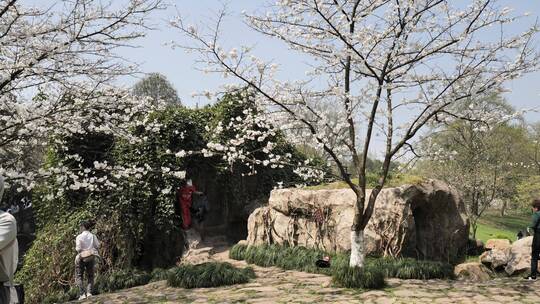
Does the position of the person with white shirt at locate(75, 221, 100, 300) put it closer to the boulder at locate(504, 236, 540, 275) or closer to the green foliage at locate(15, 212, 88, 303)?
the green foliage at locate(15, 212, 88, 303)

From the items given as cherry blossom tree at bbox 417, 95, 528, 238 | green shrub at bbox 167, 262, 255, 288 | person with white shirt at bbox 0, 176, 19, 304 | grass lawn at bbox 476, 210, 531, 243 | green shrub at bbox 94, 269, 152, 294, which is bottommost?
grass lawn at bbox 476, 210, 531, 243

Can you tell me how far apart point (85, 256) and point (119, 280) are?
1.62 m

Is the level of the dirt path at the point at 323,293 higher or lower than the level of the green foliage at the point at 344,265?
lower

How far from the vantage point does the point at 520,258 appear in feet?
38.2

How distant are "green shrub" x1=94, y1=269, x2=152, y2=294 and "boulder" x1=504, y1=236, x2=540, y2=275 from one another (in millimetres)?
8776

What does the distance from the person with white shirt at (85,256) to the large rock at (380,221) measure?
4.36m

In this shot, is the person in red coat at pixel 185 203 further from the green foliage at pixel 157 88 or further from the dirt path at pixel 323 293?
the green foliage at pixel 157 88

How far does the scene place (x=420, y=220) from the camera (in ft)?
42.5

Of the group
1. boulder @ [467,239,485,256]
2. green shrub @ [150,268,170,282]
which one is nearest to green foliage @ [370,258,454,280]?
green shrub @ [150,268,170,282]

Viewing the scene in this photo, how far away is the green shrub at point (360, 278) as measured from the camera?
790 cm

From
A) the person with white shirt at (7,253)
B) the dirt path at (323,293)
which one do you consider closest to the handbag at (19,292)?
the person with white shirt at (7,253)

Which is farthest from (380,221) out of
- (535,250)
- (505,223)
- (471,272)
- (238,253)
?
(505,223)

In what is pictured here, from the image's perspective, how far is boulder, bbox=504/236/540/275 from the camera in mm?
11375

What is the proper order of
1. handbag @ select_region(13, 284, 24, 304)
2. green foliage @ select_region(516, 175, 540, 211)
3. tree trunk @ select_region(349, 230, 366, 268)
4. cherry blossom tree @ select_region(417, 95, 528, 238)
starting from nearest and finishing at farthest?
1. handbag @ select_region(13, 284, 24, 304)
2. tree trunk @ select_region(349, 230, 366, 268)
3. cherry blossom tree @ select_region(417, 95, 528, 238)
4. green foliage @ select_region(516, 175, 540, 211)
